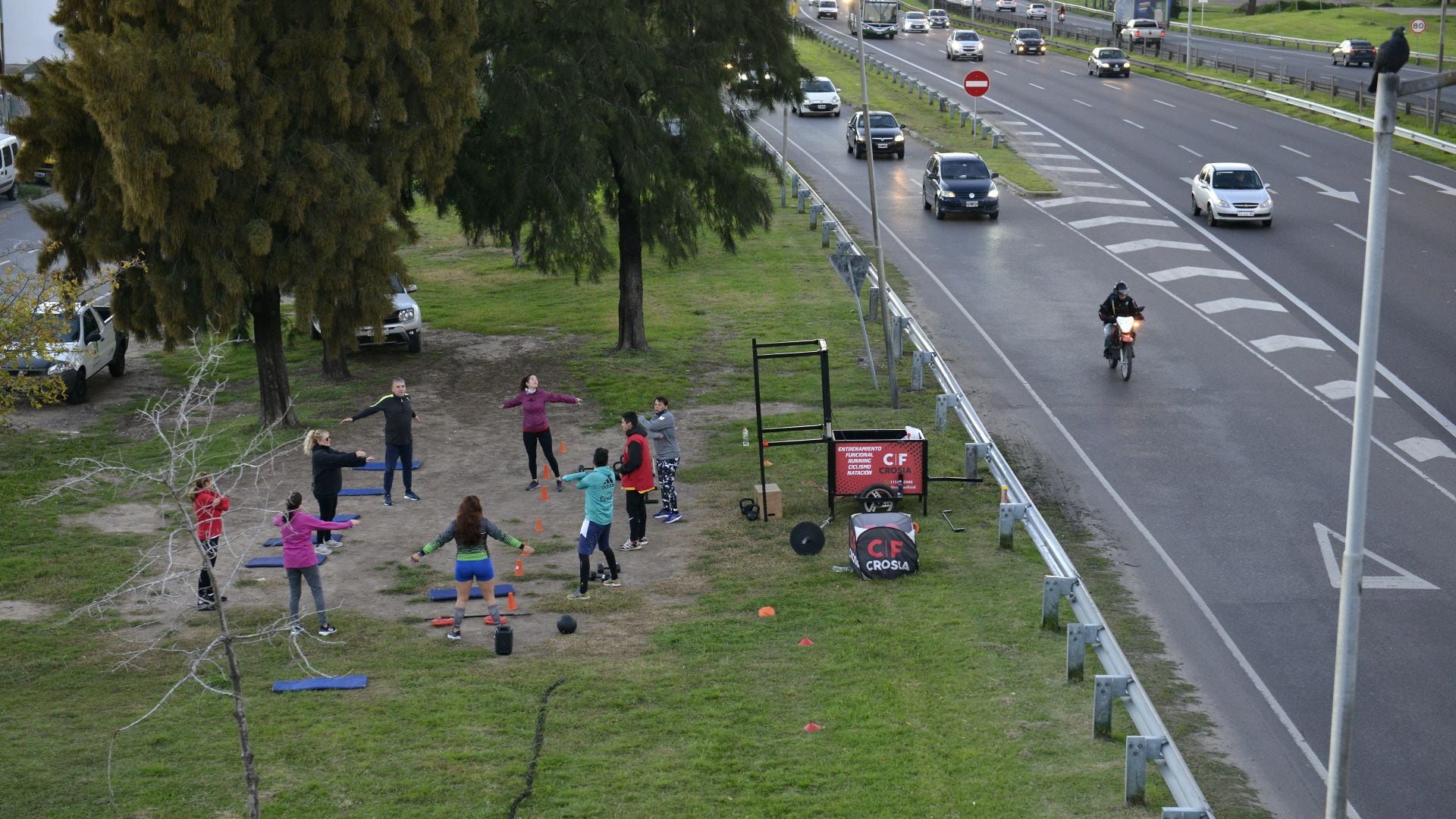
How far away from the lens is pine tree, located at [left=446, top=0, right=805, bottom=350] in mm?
25078

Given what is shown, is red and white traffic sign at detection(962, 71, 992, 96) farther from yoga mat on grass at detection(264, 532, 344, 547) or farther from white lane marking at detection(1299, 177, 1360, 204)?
yoga mat on grass at detection(264, 532, 344, 547)

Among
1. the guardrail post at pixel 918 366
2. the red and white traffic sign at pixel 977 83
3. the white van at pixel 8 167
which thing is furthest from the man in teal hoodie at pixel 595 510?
the white van at pixel 8 167

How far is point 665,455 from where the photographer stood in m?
18.6

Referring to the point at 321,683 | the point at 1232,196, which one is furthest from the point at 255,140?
the point at 1232,196

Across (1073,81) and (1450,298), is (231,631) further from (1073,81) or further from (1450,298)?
(1073,81)

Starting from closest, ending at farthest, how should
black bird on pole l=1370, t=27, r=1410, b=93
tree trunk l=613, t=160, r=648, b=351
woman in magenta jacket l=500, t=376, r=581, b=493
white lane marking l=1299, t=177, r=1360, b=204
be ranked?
black bird on pole l=1370, t=27, r=1410, b=93
woman in magenta jacket l=500, t=376, r=581, b=493
tree trunk l=613, t=160, r=648, b=351
white lane marking l=1299, t=177, r=1360, b=204

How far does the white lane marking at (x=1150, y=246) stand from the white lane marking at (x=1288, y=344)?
8.04 meters

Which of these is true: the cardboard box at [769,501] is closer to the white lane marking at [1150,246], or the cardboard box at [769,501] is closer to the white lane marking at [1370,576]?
the white lane marking at [1370,576]

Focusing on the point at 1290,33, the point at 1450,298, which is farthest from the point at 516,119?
the point at 1290,33

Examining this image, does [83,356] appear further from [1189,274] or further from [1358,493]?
[1189,274]

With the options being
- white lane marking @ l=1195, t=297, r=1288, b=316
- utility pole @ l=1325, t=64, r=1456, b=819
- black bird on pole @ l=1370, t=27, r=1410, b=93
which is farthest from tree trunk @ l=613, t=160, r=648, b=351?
black bird on pole @ l=1370, t=27, r=1410, b=93

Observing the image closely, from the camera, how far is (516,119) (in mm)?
24828

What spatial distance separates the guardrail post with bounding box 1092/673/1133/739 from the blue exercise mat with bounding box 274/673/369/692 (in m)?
6.81

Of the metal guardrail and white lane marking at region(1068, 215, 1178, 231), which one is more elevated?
white lane marking at region(1068, 215, 1178, 231)
